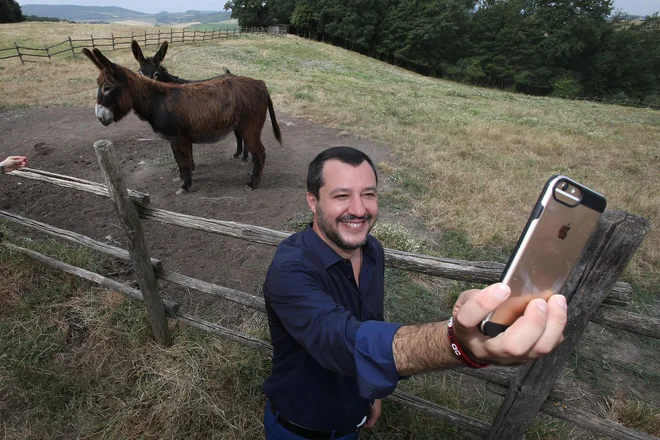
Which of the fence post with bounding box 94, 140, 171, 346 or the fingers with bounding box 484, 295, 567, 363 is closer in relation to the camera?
the fingers with bounding box 484, 295, 567, 363

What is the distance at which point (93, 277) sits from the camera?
3.28 metres

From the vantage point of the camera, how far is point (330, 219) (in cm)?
156

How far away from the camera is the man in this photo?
0.85 meters

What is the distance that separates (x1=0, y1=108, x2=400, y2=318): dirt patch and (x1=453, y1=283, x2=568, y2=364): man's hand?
332cm

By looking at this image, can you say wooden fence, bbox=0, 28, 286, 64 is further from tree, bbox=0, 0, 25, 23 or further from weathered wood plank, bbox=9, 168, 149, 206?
tree, bbox=0, 0, 25, 23

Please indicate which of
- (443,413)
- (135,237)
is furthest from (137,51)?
(443,413)

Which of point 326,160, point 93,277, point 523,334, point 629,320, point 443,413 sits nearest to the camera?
point 523,334

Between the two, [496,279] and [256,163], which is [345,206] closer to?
[496,279]

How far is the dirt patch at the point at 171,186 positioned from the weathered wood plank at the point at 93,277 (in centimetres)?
74

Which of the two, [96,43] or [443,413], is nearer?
[443,413]

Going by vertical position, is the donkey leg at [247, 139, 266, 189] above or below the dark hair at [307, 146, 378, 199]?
below

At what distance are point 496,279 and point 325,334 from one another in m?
1.28

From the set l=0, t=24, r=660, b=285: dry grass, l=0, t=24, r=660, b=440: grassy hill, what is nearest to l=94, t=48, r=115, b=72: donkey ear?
l=0, t=24, r=660, b=440: grassy hill

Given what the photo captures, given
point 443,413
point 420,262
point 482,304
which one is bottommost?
point 443,413
